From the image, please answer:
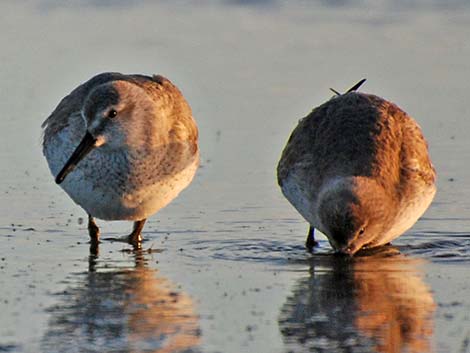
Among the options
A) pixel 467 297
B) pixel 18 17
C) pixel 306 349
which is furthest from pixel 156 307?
pixel 18 17

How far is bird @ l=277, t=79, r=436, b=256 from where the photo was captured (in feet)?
32.8

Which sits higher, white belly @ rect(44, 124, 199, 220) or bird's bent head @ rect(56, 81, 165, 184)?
bird's bent head @ rect(56, 81, 165, 184)

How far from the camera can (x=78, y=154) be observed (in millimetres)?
10570

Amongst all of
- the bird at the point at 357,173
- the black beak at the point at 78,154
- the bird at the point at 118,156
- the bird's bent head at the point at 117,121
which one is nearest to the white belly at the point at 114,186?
the bird at the point at 118,156

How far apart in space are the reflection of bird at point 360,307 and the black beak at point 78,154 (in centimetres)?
183

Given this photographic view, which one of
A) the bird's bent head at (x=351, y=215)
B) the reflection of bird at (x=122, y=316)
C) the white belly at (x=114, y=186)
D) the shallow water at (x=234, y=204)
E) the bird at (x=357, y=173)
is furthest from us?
the white belly at (x=114, y=186)

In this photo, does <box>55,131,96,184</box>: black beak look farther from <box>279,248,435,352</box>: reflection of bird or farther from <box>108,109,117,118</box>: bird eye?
<box>279,248,435,352</box>: reflection of bird

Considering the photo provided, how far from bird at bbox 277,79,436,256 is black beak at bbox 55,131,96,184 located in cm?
153

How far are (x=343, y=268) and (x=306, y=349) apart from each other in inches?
83.5

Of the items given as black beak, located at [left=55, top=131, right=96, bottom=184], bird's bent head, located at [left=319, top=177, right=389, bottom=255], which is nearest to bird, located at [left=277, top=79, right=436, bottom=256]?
bird's bent head, located at [left=319, top=177, right=389, bottom=255]

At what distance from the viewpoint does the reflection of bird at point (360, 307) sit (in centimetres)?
809

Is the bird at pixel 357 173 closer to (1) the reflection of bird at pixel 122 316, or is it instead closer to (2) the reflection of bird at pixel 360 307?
(2) the reflection of bird at pixel 360 307

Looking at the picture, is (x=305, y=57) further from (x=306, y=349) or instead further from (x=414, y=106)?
(x=306, y=349)

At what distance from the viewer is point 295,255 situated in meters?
10.5
